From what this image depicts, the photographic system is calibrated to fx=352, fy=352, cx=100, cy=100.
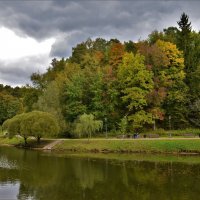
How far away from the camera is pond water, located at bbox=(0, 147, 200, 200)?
28984mm

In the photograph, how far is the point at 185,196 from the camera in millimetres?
27953

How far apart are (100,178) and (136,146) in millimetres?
22917

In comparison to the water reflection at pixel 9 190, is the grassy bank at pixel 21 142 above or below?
above

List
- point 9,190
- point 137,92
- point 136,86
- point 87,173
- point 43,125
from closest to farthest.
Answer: point 9,190 → point 87,173 → point 43,125 → point 137,92 → point 136,86

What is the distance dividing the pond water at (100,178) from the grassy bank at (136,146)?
183 inches

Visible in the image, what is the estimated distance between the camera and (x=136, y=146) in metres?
59.0

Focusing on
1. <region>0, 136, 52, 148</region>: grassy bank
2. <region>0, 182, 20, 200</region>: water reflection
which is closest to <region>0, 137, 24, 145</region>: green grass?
<region>0, 136, 52, 148</region>: grassy bank

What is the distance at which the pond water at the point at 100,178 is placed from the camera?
29.0 m

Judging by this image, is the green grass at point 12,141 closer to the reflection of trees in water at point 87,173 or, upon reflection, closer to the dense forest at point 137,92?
the dense forest at point 137,92

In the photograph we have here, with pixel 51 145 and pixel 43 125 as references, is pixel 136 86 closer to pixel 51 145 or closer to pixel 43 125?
pixel 43 125

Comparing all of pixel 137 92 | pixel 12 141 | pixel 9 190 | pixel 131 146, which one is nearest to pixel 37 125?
pixel 12 141

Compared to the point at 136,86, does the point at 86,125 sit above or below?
below

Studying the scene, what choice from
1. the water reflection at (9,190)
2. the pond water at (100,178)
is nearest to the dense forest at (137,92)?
the pond water at (100,178)

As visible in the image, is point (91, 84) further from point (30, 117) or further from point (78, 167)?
point (78, 167)
